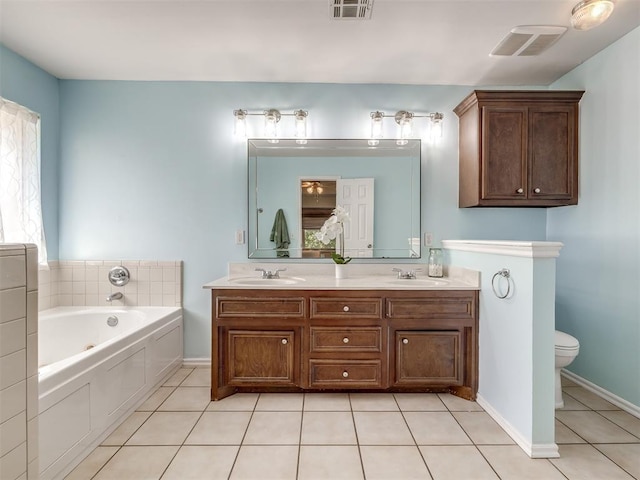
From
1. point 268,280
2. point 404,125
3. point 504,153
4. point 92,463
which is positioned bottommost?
point 92,463

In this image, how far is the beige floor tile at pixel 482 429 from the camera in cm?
185

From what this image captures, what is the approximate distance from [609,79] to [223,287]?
3.00 m

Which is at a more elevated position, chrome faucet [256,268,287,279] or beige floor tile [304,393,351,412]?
chrome faucet [256,268,287,279]

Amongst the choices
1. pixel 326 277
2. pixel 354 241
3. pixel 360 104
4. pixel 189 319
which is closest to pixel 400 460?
pixel 326 277

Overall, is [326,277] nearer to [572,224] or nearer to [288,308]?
[288,308]

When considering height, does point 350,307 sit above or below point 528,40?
below

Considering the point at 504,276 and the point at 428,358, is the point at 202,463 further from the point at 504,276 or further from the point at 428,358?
the point at 504,276

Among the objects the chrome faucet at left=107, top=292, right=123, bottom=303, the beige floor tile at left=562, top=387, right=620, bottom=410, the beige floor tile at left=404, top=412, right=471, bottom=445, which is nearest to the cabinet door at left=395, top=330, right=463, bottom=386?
the beige floor tile at left=404, top=412, right=471, bottom=445

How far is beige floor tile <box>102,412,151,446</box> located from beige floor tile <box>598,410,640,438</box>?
2.84 m

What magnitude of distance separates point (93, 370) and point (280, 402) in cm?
112

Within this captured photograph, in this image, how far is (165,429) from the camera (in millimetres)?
1950

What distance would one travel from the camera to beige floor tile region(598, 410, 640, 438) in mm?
1970

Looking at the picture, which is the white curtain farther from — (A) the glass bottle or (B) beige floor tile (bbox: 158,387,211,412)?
(A) the glass bottle

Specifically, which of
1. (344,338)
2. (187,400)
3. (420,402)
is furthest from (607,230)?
(187,400)
